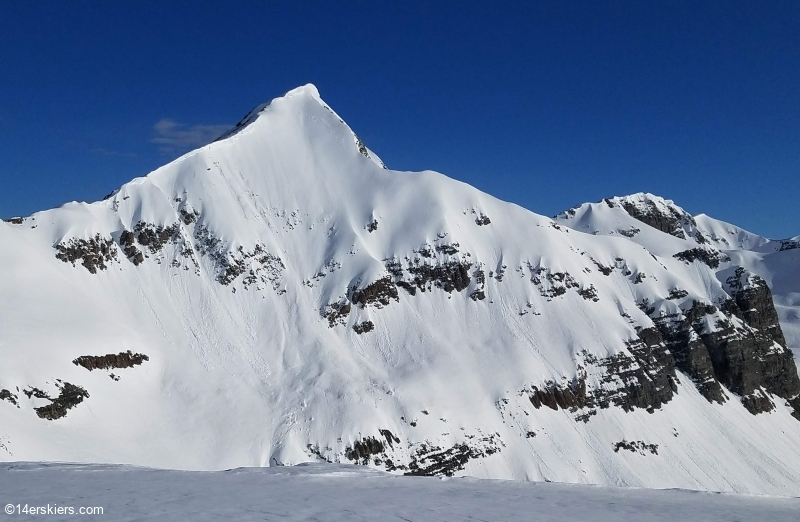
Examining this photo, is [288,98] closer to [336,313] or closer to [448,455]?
[336,313]

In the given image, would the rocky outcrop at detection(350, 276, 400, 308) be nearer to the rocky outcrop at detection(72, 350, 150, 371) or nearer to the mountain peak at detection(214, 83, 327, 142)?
the rocky outcrop at detection(72, 350, 150, 371)

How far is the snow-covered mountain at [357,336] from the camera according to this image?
57.6 m

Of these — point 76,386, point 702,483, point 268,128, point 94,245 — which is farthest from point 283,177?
point 702,483

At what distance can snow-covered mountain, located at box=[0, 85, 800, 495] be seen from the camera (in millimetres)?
57625

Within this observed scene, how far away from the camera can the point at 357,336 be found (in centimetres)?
7488

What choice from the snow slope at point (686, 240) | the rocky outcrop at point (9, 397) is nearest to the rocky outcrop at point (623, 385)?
the snow slope at point (686, 240)

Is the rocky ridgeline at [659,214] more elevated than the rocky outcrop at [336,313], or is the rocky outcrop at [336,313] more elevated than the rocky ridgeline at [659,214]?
the rocky ridgeline at [659,214]

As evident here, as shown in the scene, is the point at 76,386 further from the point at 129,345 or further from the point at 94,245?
the point at 94,245

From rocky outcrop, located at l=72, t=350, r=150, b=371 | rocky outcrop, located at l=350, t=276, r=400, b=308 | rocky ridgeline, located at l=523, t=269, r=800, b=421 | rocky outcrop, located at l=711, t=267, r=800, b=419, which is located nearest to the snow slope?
rocky outcrop, located at l=711, t=267, r=800, b=419

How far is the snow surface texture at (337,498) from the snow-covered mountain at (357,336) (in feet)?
114

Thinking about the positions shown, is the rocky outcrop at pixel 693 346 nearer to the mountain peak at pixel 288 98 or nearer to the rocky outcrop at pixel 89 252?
the mountain peak at pixel 288 98

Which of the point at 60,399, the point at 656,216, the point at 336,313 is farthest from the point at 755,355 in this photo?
the point at 60,399

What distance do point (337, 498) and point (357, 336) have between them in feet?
201

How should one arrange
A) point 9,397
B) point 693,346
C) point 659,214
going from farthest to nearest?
1. point 659,214
2. point 693,346
3. point 9,397
